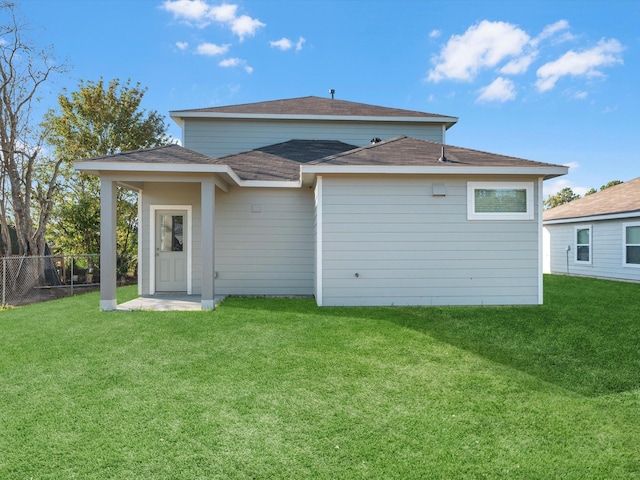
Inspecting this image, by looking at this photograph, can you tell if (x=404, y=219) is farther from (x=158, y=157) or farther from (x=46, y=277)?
(x=46, y=277)

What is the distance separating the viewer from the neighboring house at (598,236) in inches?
459

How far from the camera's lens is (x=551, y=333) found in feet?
17.5

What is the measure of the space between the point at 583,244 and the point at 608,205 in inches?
63.2

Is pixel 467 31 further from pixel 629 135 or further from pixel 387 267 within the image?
pixel 629 135

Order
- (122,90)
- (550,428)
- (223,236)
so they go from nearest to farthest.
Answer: (550,428), (223,236), (122,90)

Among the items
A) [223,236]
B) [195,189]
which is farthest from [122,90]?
[223,236]

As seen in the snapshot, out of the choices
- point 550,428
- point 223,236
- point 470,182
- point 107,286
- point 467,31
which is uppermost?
point 467,31

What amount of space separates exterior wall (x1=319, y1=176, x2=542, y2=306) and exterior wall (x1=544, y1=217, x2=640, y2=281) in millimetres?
Result: 7344

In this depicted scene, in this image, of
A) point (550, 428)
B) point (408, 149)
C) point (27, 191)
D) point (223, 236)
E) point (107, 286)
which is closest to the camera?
point (550, 428)

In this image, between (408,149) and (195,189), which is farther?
(195,189)

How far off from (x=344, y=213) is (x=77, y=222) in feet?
36.3

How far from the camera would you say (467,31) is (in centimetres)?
1255

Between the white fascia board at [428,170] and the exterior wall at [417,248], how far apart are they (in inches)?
9.8

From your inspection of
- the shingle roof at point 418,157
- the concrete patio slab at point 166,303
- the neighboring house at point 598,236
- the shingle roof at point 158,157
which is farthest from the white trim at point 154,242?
the neighboring house at point 598,236
